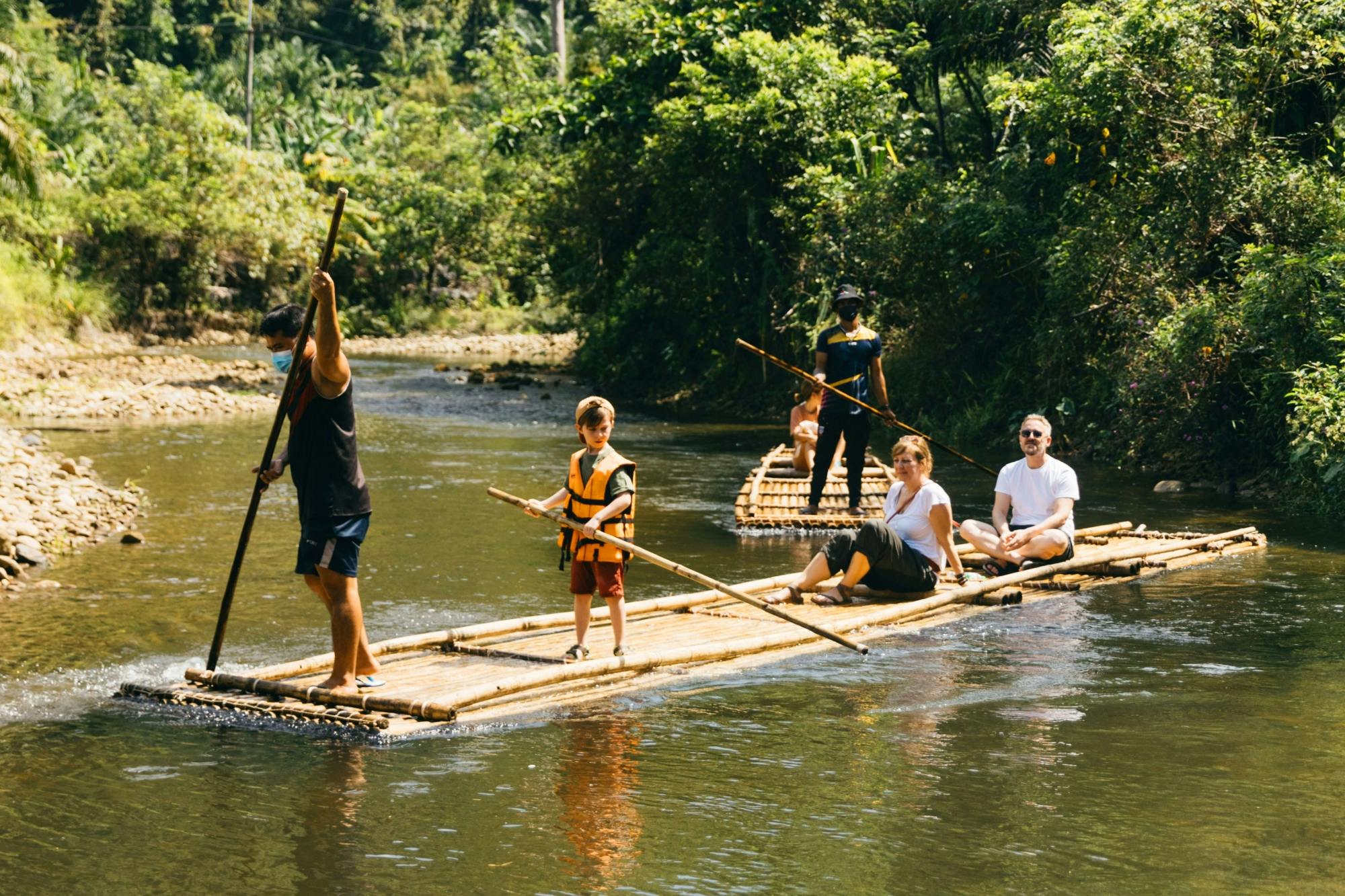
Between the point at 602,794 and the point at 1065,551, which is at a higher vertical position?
the point at 1065,551

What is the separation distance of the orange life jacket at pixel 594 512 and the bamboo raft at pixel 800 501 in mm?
5127

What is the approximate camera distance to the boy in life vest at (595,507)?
7.24 meters

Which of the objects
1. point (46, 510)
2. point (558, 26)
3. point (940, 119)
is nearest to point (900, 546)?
point (46, 510)

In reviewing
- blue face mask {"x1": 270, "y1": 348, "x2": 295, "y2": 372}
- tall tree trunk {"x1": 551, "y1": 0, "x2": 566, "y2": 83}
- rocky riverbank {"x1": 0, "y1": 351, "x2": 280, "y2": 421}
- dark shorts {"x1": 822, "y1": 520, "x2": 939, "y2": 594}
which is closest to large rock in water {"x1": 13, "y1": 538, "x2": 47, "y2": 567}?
blue face mask {"x1": 270, "y1": 348, "x2": 295, "y2": 372}

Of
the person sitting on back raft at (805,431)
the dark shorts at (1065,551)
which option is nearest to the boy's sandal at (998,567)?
the dark shorts at (1065,551)

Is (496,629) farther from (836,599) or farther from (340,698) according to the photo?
(836,599)

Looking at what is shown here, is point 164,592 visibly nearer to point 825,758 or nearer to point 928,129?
point 825,758

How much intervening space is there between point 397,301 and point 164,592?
1348 inches

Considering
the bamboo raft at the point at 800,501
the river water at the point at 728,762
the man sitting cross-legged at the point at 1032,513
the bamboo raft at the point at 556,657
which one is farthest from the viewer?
the bamboo raft at the point at 800,501

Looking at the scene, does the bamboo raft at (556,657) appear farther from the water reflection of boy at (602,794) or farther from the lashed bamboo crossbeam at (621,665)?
the water reflection of boy at (602,794)

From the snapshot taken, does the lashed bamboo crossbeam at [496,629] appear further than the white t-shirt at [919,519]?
No

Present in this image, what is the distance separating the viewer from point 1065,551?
395 inches

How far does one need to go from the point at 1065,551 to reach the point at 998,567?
43cm

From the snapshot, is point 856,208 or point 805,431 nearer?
point 805,431
